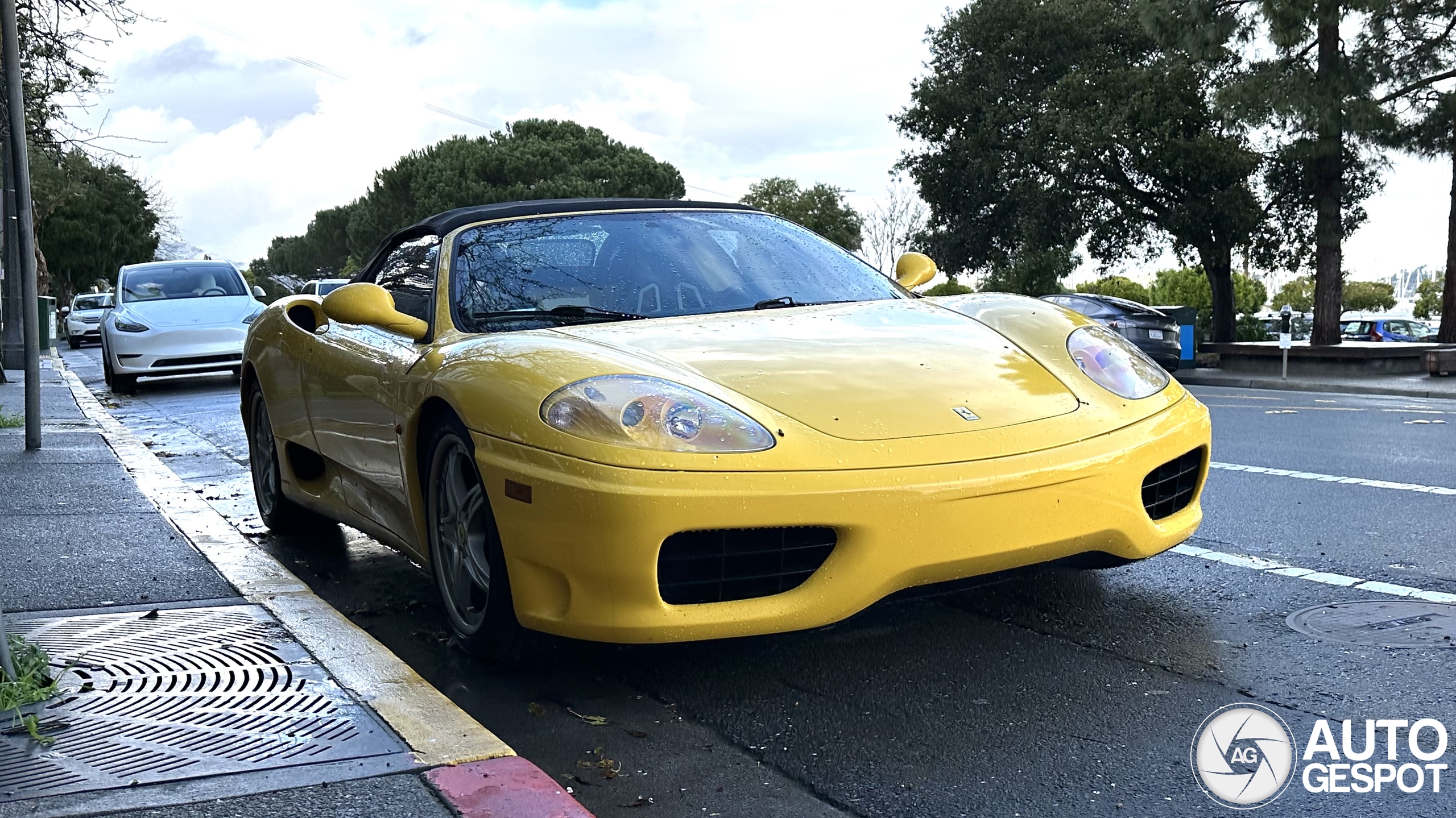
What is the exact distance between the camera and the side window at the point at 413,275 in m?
4.49

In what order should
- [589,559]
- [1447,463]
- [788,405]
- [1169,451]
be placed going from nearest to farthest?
[589,559] → [788,405] → [1169,451] → [1447,463]

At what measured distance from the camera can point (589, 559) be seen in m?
3.18

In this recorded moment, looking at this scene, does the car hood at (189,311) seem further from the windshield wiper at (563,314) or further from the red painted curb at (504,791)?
the red painted curb at (504,791)

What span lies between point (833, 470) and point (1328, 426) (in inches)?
319

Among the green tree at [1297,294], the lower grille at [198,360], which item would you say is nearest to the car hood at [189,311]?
the lower grille at [198,360]

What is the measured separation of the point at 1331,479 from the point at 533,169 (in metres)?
57.5

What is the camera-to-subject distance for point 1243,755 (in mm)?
2850

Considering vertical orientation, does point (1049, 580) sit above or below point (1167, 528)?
below

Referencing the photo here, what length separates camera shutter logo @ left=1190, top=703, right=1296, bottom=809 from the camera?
8.76 feet

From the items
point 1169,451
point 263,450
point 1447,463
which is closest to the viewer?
point 1169,451

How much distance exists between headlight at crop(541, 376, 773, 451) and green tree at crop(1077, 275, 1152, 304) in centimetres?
4124

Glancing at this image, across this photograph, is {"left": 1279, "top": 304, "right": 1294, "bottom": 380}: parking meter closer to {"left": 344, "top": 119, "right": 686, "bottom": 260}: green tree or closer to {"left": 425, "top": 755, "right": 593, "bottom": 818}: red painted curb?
{"left": 425, "top": 755, "right": 593, "bottom": 818}: red painted curb

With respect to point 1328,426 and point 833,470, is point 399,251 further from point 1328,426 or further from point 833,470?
point 1328,426

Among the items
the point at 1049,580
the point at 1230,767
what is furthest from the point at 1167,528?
the point at 1230,767
